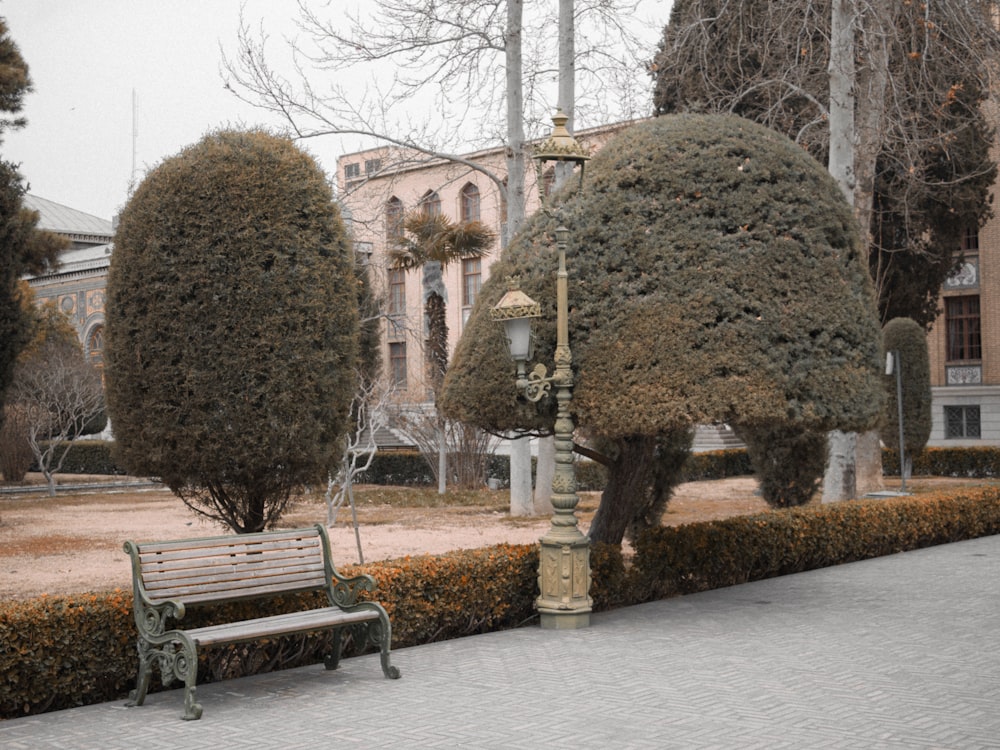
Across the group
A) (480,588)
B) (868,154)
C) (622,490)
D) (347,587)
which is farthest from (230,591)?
(868,154)

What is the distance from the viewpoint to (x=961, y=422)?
3453cm

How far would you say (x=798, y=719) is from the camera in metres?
6.18

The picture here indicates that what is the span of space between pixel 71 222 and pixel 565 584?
58.6 metres

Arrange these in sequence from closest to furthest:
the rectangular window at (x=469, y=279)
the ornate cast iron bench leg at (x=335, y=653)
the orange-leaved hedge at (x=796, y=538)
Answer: the ornate cast iron bench leg at (x=335, y=653)
the orange-leaved hedge at (x=796, y=538)
the rectangular window at (x=469, y=279)

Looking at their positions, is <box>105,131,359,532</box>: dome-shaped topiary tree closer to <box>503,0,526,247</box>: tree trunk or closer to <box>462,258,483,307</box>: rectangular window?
<box>503,0,526,247</box>: tree trunk

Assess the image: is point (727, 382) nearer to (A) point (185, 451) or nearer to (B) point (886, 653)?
(B) point (886, 653)

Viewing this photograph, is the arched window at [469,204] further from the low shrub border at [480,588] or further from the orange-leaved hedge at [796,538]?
the low shrub border at [480,588]

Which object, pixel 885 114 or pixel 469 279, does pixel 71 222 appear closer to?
pixel 469 279

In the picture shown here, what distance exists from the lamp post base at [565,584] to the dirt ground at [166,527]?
2.93m

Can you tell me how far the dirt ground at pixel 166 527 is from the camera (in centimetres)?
1382

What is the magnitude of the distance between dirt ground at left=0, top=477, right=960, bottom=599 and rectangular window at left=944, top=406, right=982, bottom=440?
10.4 m

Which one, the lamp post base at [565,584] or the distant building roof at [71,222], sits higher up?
the distant building roof at [71,222]

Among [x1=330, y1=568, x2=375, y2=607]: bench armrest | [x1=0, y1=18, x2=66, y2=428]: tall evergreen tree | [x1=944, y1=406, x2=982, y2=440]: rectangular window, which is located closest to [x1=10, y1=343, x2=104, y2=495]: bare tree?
[x1=0, y1=18, x2=66, y2=428]: tall evergreen tree

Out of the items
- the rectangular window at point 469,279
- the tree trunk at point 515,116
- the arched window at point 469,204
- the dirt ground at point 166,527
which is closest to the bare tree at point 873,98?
the tree trunk at point 515,116
